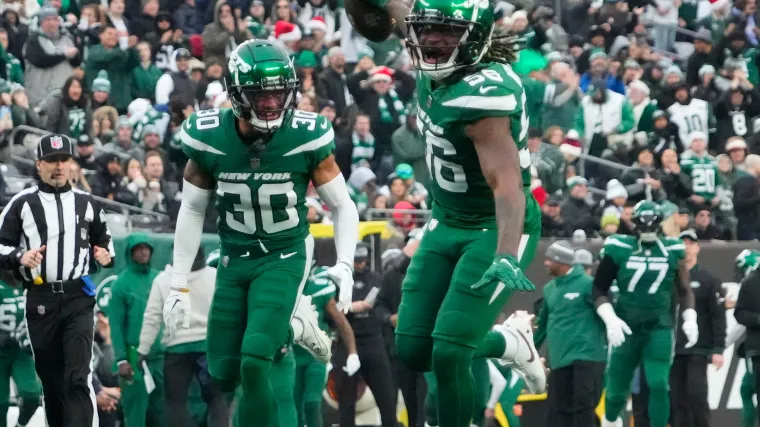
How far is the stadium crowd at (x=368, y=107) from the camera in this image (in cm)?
1362

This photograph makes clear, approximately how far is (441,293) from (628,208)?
A: 7.82 m

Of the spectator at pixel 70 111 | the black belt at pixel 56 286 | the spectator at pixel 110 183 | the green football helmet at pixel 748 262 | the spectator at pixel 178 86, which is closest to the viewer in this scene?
the black belt at pixel 56 286

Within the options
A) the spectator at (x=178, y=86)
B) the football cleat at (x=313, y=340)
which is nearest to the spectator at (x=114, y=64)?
the spectator at (x=178, y=86)

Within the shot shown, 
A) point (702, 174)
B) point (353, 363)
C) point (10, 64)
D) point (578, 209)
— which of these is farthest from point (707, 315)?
point (10, 64)

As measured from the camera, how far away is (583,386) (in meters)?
11.7

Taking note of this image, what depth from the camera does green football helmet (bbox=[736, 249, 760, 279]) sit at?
11906 mm

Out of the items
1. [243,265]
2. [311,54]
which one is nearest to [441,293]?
[243,265]

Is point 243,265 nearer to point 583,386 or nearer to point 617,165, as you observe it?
point 583,386

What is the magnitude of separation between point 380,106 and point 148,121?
2384mm

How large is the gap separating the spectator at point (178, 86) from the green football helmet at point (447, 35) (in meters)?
7.82

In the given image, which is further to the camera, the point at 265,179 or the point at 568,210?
the point at 568,210

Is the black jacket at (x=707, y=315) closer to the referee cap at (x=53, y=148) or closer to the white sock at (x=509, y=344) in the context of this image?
the white sock at (x=509, y=344)

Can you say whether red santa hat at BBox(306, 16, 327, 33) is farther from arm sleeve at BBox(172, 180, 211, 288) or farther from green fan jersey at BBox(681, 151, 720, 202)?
arm sleeve at BBox(172, 180, 211, 288)

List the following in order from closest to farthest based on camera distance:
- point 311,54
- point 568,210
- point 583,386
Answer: point 583,386 → point 568,210 → point 311,54
